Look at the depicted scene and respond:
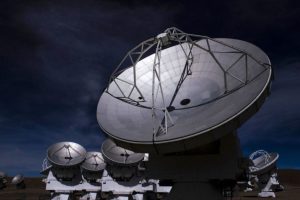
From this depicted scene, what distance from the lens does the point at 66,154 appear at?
41656 millimetres

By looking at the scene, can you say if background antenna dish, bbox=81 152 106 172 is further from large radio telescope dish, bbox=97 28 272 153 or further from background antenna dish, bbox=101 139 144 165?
large radio telescope dish, bbox=97 28 272 153

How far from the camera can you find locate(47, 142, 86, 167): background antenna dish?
40.0 m

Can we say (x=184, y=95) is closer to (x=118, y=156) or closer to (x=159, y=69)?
(x=159, y=69)

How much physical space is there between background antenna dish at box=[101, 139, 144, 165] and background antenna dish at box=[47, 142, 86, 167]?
3869 millimetres

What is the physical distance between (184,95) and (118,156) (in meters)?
20.2

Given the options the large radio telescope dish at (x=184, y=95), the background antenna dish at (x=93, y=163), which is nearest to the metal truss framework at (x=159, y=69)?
the large radio telescope dish at (x=184, y=95)

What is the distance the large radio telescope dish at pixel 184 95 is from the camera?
15422 mm

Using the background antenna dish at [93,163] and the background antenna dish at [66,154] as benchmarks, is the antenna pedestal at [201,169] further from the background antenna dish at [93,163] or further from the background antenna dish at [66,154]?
the background antenna dish at [93,163]

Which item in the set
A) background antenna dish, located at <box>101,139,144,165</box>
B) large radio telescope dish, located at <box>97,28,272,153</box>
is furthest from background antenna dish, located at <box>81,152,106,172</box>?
large radio telescope dish, located at <box>97,28,272,153</box>

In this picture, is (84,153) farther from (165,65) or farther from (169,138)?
(169,138)

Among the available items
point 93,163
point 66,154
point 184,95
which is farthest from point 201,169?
point 93,163

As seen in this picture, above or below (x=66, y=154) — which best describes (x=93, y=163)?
below

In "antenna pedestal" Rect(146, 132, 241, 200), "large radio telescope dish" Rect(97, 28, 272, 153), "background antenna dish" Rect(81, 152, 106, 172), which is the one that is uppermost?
"background antenna dish" Rect(81, 152, 106, 172)

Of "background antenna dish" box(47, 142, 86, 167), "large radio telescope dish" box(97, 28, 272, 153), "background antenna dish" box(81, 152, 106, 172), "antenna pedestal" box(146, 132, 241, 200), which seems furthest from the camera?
"background antenna dish" box(81, 152, 106, 172)
